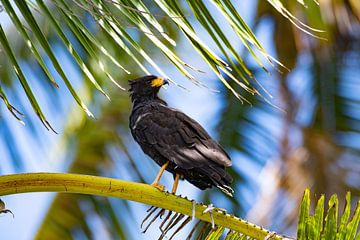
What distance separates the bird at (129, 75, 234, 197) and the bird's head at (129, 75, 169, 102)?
0.19 feet

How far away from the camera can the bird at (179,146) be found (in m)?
3.23

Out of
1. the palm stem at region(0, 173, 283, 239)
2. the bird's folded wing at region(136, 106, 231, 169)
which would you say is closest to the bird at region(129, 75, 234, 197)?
the bird's folded wing at region(136, 106, 231, 169)

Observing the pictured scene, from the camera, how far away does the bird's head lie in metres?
4.10

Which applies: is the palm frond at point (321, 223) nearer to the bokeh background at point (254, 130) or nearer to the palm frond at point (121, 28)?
the palm frond at point (121, 28)

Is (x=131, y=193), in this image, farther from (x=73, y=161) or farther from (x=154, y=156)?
(x=73, y=161)

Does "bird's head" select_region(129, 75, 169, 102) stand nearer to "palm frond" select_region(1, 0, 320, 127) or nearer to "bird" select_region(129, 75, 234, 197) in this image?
"bird" select_region(129, 75, 234, 197)

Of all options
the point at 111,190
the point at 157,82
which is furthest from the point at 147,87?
the point at 111,190

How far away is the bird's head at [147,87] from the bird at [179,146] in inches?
2.3

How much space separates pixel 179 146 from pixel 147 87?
0.73m

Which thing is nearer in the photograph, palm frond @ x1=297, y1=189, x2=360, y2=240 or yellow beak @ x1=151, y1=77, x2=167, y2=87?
palm frond @ x1=297, y1=189, x2=360, y2=240

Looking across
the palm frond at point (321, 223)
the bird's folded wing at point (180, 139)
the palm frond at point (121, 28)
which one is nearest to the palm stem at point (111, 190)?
the palm frond at point (321, 223)

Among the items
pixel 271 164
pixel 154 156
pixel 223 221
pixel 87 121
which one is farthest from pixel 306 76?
pixel 223 221

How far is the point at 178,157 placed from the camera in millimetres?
3400

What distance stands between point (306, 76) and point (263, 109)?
0.51 metres
